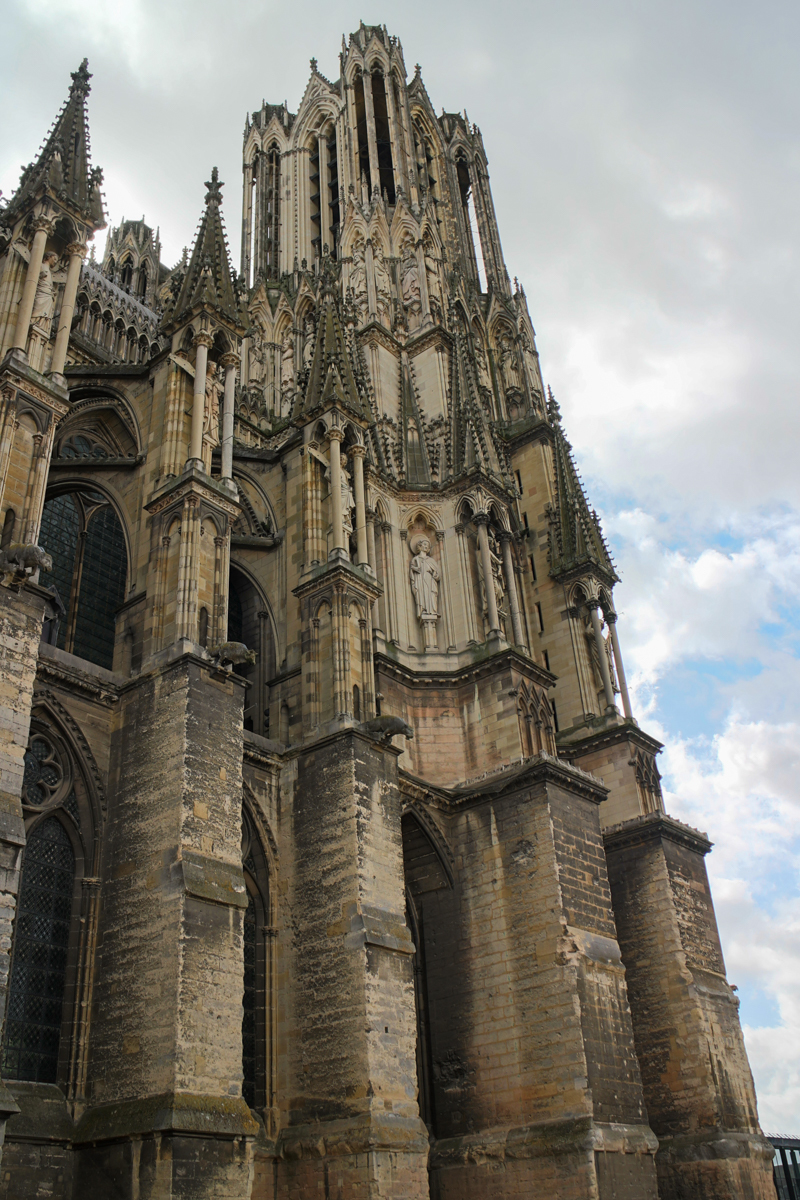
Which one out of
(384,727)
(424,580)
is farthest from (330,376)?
(384,727)

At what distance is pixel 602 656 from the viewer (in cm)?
2639

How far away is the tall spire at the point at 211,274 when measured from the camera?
1900 cm

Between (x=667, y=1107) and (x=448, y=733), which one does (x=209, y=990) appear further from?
(x=667, y=1107)

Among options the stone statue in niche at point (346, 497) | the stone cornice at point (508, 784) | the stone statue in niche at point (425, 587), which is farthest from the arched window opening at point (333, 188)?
the stone cornice at point (508, 784)

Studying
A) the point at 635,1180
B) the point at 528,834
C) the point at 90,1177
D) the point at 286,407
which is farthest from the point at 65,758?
the point at 286,407

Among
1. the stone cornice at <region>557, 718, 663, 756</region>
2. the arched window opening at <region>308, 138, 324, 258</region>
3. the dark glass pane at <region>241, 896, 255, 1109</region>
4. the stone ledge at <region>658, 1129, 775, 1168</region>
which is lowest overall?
the stone ledge at <region>658, 1129, 775, 1168</region>

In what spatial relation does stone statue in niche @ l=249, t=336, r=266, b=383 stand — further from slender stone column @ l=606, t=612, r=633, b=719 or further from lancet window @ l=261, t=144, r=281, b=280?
slender stone column @ l=606, t=612, r=633, b=719

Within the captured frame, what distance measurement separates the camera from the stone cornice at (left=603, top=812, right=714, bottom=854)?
77.7ft

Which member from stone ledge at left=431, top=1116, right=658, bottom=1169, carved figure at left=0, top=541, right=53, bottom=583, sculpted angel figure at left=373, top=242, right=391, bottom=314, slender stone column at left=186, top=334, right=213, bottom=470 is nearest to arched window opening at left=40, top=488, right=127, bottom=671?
slender stone column at left=186, top=334, right=213, bottom=470

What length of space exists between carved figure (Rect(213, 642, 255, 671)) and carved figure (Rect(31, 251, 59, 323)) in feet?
18.8

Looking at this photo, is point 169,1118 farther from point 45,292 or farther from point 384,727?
point 45,292

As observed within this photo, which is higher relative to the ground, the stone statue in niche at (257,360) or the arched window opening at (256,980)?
the stone statue in niche at (257,360)

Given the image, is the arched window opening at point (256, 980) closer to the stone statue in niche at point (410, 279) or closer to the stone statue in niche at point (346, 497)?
the stone statue in niche at point (346, 497)

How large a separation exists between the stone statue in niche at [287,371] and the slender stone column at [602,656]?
10970mm
